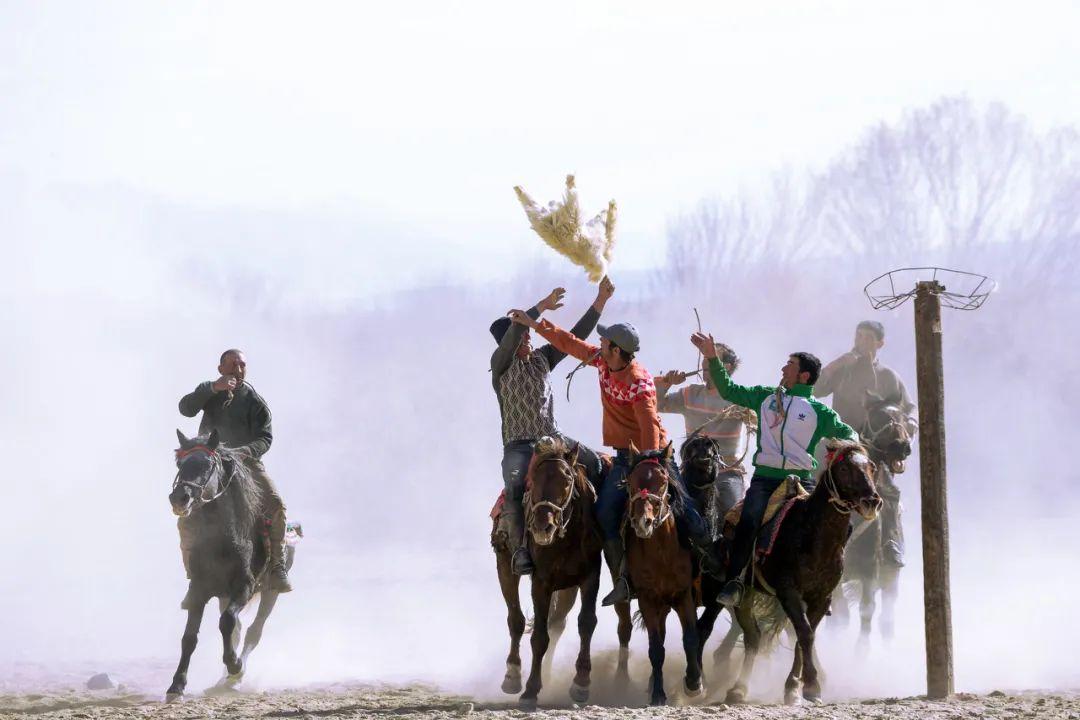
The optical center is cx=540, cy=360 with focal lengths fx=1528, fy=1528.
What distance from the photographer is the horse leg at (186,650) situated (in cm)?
1273

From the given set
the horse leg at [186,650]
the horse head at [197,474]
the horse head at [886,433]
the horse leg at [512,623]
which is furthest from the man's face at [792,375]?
the horse leg at [186,650]

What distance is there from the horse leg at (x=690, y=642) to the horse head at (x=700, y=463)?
3.48 ft

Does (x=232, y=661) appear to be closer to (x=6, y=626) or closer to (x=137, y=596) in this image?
(x=6, y=626)

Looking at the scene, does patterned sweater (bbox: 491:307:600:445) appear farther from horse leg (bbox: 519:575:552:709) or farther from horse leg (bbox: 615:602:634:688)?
horse leg (bbox: 615:602:634:688)

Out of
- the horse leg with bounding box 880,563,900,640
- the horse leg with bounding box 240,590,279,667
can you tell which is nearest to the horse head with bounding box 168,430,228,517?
the horse leg with bounding box 240,590,279,667

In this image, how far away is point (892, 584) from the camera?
15.2m

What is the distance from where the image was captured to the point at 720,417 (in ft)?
45.8

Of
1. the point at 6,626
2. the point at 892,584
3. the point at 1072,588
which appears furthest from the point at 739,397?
the point at 6,626

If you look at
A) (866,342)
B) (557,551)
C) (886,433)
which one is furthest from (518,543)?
(866,342)

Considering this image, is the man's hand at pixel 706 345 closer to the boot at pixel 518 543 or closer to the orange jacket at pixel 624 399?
the orange jacket at pixel 624 399

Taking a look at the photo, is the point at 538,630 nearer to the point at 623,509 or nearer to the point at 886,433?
the point at 623,509

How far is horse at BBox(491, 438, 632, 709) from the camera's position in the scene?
10867 mm

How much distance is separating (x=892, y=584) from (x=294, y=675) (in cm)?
611

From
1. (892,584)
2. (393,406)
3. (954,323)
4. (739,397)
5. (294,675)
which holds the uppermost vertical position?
(954,323)
